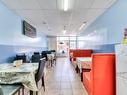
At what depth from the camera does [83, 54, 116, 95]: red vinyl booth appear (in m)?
3.46

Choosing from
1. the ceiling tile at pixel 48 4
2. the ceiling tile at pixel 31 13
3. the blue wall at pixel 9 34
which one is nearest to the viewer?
the ceiling tile at pixel 48 4

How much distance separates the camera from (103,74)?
352 cm

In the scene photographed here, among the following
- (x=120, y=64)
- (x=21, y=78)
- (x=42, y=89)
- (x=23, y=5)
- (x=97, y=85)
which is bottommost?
(x=42, y=89)

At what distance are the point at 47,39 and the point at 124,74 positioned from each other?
56.0 feet

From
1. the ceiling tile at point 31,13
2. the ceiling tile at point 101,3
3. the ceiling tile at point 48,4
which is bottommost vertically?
the ceiling tile at point 31,13

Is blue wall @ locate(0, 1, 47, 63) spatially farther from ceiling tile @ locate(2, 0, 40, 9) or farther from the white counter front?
the white counter front

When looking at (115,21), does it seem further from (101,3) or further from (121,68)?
(121,68)

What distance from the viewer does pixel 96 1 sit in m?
5.59

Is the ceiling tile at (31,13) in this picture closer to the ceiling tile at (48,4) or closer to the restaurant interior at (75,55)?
the restaurant interior at (75,55)

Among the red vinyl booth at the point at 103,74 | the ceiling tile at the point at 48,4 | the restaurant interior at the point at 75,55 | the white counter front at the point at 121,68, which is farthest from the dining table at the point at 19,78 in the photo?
the ceiling tile at the point at 48,4

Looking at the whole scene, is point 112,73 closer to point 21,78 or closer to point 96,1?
point 21,78

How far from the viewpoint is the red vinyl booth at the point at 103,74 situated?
346 centimetres

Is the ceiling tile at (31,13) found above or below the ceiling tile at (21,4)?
below

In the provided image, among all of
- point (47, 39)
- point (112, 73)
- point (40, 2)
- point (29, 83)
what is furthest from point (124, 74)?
point (47, 39)
